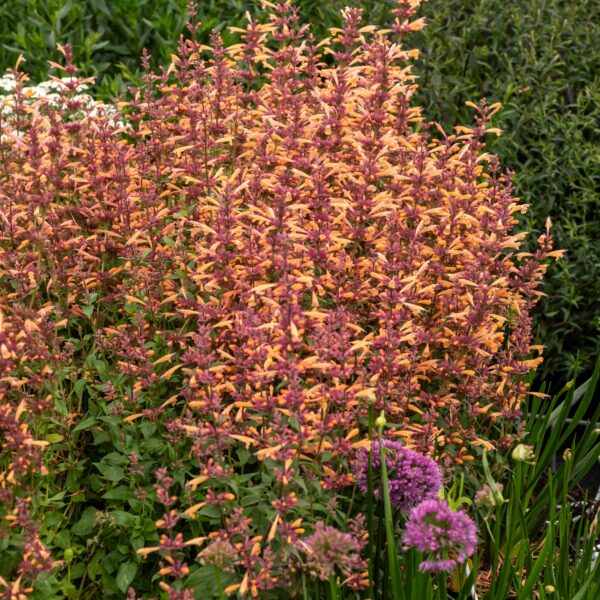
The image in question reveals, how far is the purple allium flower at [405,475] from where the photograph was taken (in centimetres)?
274

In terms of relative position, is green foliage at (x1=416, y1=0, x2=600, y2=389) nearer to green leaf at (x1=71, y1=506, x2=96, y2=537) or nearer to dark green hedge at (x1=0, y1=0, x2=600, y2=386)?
dark green hedge at (x1=0, y1=0, x2=600, y2=386)

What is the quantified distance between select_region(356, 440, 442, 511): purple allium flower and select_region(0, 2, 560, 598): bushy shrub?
58 mm

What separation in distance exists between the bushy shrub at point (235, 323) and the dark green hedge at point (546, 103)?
56.9 inches

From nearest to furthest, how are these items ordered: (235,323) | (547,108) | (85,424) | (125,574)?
(125,574) → (85,424) → (235,323) → (547,108)

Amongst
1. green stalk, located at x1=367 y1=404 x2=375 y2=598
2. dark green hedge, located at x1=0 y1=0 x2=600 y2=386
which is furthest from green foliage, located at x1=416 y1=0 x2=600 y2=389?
green stalk, located at x1=367 y1=404 x2=375 y2=598

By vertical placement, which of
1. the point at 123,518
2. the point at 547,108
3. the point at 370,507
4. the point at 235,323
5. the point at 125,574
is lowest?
the point at 125,574

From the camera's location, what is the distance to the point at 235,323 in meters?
3.18

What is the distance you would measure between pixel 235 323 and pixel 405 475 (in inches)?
29.7

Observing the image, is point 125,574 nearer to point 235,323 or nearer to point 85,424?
point 85,424

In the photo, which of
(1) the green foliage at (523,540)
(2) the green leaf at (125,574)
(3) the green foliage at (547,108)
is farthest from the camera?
(3) the green foliage at (547,108)

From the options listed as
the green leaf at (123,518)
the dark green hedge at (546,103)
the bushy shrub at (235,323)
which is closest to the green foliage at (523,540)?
the bushy shrub at (235,323)

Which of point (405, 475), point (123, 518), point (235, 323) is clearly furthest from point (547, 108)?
point (123, 518)

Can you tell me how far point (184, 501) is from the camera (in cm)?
288

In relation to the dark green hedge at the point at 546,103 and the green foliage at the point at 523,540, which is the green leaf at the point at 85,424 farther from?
the dark green hedge at the point at 546,103
